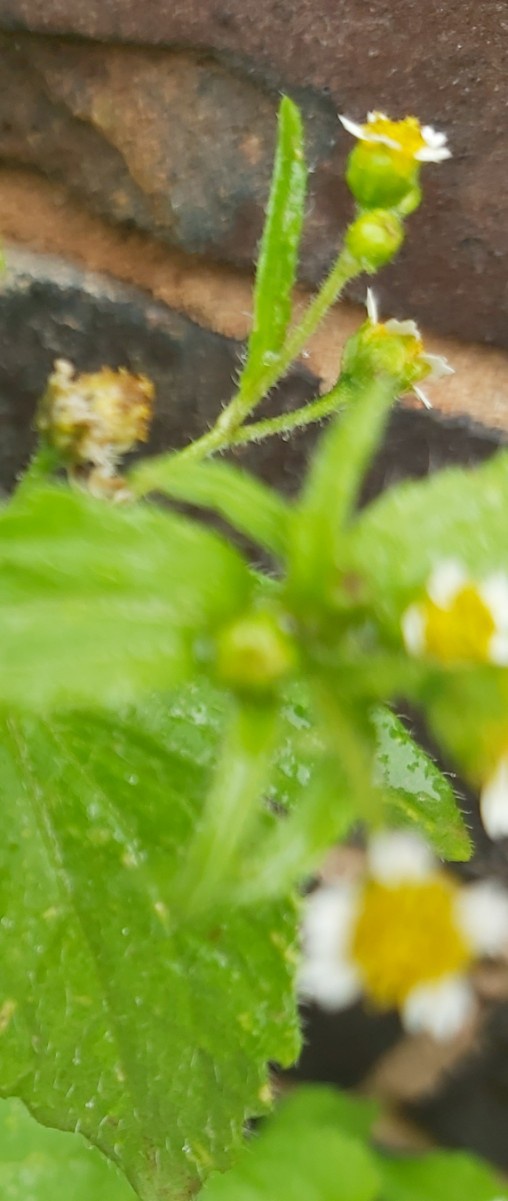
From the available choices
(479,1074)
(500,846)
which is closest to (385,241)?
(500,846)

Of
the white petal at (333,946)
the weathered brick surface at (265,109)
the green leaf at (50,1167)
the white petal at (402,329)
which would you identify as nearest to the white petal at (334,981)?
the white petal at (333,946)

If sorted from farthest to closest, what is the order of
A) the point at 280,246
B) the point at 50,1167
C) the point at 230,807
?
1. the point at 50,1167
2. the point at 280,246
3. the point at 230,807

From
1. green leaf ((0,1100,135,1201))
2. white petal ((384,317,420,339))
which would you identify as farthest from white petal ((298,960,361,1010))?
green leaf ((0,1100,135,1201))

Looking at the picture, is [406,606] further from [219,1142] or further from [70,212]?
[70,212]

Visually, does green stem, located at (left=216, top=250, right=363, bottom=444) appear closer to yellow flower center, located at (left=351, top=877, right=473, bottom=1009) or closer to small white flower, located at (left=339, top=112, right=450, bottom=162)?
small white flower, located at (left=339, top=112, right=450, bottom=162)

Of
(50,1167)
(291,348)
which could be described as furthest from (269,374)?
(50,1167)

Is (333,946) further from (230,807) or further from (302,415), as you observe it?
(302,415)

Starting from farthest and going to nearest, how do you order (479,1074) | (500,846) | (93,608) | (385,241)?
1. (479,1074)
2. (500,846)
3. (385,241)
4. (93,608)
